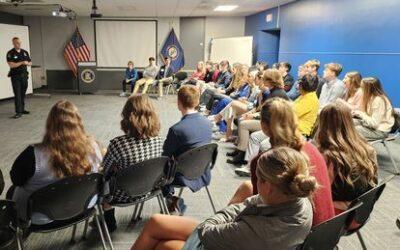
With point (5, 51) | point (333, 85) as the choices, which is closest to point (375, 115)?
point (333, 85)

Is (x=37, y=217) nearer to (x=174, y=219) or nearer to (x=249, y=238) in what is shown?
(x=174, y=219)

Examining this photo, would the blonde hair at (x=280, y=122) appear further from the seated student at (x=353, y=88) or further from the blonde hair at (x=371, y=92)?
the seated student at (x=353, y=88)

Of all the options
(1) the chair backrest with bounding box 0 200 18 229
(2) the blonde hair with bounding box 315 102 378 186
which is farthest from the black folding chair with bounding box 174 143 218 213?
(1) the chair backrest with bounding box 0 200 18 229

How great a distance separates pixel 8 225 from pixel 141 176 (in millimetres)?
774

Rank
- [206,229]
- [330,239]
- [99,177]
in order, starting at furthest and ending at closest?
1. [99,177]
2. [330,239]
3. [206,229]

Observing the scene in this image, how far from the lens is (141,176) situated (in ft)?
7.02

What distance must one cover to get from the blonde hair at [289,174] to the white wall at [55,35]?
1172 cm

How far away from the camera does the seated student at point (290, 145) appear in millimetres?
1611

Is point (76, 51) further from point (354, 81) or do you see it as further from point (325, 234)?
point (325, 234)

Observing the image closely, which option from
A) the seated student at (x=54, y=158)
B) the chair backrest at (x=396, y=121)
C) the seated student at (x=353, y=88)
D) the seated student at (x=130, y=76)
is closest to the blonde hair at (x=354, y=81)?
the seated student at (x=353, y=88)

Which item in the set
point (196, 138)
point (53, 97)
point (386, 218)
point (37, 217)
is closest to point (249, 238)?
point (37, 217)

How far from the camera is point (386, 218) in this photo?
2969 mm

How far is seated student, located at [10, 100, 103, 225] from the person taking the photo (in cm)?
185

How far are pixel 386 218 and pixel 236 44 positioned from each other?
8.76m
